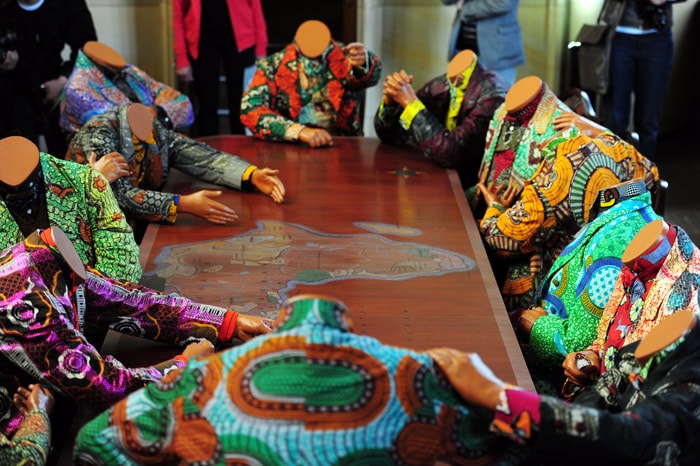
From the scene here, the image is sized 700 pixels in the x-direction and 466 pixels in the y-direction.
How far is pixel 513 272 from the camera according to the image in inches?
111

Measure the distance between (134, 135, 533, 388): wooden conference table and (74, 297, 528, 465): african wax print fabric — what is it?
1.81 ft

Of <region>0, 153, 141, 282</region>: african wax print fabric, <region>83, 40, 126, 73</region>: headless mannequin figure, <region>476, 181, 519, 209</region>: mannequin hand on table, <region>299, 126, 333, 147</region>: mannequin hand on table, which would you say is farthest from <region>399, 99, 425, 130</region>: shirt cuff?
<region>0, 153, 141, 282</region>: african wax print fabric

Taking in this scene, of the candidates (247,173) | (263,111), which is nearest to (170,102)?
(263,111)

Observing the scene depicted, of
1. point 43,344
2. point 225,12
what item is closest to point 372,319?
point 43,344

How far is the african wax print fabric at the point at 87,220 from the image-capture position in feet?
7.52

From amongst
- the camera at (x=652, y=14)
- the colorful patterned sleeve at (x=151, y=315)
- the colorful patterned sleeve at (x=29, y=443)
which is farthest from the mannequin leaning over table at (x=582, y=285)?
the camera at (x=652, y=14)

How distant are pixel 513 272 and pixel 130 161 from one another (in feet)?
4.19

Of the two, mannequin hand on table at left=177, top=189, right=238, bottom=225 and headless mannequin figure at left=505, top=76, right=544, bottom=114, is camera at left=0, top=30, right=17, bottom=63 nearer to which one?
mannequin hand on table at left=177, top=189, right=238, bottom=225

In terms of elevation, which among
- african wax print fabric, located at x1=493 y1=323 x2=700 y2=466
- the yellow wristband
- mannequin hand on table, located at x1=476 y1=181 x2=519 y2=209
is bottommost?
mannequin hand on table, located at x1=476 y1=181 x2=519 y2=209

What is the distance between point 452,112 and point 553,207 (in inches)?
44.2

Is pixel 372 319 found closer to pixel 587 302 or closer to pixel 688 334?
pixel 587 302

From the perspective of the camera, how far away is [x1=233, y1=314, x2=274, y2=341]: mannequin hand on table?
203cm

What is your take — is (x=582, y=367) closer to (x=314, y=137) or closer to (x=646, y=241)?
(x=646, y=241)

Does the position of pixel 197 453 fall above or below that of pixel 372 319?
above
